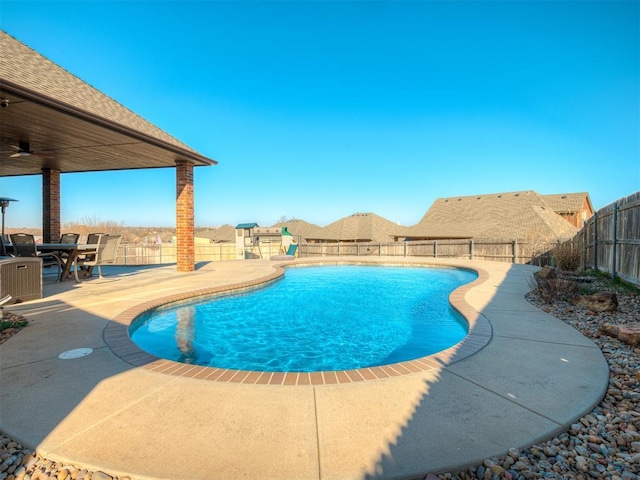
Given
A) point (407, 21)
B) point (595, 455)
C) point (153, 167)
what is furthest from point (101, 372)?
point (407, 21)

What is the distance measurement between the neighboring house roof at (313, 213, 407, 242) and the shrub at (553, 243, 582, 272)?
72.3 feet

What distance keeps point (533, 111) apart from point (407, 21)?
10.9 metres

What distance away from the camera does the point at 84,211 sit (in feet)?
120

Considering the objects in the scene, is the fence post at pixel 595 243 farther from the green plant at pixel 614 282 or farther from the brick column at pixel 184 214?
the brick column at pixel 184 214

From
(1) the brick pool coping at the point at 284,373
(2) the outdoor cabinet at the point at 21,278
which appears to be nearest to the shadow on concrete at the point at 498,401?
(1) the brick pool coping at the point at 284,373

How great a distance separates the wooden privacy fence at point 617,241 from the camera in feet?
24.1

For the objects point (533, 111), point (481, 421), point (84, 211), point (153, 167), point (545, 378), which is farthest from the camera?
point (84, 211)

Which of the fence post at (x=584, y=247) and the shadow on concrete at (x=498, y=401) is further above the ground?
the fence post at (x=584, y=247)

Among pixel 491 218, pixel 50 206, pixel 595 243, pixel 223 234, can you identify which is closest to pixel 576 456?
pixel 595 243

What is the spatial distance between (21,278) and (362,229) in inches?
1262

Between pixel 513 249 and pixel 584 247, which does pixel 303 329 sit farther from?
pixel 513 249

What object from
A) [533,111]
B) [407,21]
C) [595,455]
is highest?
[407,21]

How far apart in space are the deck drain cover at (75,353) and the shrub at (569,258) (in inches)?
518

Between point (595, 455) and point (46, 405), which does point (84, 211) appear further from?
point (595, 455)
